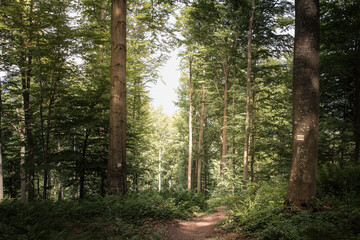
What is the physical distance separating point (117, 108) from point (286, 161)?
9.28m

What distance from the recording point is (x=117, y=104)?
658 centimetres

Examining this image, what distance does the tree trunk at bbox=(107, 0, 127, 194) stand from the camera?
6379 mm

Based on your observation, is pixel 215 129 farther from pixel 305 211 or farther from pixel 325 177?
pixel 305 211

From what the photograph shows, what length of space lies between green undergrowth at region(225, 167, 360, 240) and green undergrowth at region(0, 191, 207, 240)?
2208mm

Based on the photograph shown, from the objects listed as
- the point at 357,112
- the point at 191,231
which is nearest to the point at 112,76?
the point at 191,231

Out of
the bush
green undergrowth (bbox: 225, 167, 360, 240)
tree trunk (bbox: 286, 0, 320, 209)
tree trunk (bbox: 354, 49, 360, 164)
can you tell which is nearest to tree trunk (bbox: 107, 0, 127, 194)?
green undergrowth (bbox: 225, 167, 360, 240)

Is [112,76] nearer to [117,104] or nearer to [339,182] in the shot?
[117,104]

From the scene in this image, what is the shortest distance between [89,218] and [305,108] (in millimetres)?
5859

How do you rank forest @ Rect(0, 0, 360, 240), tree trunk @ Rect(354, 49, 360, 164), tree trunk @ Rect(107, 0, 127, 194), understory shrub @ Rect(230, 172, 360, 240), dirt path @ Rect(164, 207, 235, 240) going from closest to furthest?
understory shrub @ Rect(230, 172, 360, 240)
forest @ Rect(0, 0, 360, 240)
dirt path @ Rect(164, 207, 235, 240)
tree trunk @ Rect(107, 0, 127, 194)
tree trunk @ Rect(354, 49, 360, 164)

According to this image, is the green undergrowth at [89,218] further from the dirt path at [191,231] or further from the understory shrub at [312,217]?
the understory shrub at [312,217]

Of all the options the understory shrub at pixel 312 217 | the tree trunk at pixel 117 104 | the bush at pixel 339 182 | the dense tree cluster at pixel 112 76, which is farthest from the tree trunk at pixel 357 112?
the tree trunk at pixel 117 104

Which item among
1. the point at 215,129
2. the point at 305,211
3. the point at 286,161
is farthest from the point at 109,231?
the point at 215,129

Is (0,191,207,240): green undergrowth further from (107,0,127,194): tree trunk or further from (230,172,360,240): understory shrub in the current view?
(230,172,360,240): understory shrub

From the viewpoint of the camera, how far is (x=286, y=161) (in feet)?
35.3
